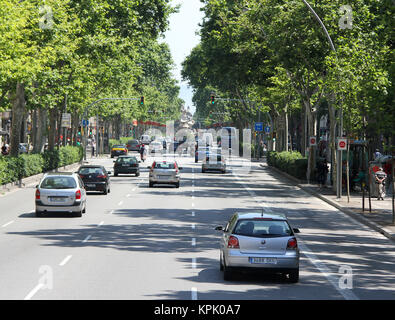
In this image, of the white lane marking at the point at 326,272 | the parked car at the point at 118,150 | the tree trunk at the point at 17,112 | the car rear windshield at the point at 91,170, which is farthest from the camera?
the parked car at the point at 118,150

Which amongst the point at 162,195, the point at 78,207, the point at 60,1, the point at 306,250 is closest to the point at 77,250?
the point at 306,250

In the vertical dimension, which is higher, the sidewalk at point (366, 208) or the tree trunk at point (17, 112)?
the tree trunk at point (17, 112)

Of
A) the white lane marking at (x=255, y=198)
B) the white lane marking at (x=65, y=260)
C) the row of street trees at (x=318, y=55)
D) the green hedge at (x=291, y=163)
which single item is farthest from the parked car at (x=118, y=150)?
the white lane marking at (x=65, y=260)

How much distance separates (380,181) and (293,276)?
23.9 meters

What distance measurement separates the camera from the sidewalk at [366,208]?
2656 centimetres

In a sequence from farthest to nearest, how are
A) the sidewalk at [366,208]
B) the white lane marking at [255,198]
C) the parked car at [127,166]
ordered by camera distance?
1. the parked car at [127,166]
2. the white lane marking at [255,198]
3. the sidewalk at [366,208]

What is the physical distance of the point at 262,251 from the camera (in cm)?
1480

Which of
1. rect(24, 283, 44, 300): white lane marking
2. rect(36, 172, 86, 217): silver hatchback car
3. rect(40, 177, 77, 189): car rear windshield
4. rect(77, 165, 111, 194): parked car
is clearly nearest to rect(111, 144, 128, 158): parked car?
rect(77, 165, 111, 194): parked car

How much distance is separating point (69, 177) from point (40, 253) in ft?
31.3

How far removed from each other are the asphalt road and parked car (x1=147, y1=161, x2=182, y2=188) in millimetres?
6889

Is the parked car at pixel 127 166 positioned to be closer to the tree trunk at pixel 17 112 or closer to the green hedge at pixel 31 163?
the green hedge at pixel 31 163

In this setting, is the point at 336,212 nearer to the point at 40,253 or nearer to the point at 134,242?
the point at 134,242

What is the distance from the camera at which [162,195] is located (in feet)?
129

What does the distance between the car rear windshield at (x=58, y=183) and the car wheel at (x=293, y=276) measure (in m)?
Answer: 14.1
